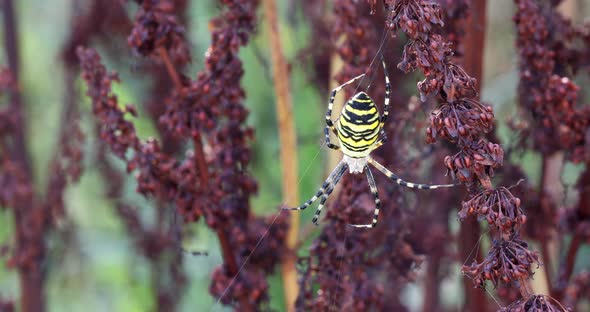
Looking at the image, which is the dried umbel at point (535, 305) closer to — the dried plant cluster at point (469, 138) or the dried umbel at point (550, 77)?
the dried plant cluster at point (469, 138)

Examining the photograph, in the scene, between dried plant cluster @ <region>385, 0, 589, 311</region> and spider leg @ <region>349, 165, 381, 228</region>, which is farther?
spider leg @ <region>349, 165, 381, 228</region>

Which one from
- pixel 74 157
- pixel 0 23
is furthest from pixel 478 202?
pixel 0 23

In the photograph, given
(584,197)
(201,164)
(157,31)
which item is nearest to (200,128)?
(201,164)

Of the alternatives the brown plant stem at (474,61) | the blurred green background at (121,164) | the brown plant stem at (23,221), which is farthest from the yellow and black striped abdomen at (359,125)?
the brown plant stem at (23,221)

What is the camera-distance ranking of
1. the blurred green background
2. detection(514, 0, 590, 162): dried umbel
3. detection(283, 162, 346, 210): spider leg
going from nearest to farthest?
detection(514, 0, 590, 162): dried umbel → detection(283, 162, 346, 210): spider leg → the blurred green background

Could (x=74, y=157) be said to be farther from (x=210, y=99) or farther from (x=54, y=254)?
(x=210, y=99)

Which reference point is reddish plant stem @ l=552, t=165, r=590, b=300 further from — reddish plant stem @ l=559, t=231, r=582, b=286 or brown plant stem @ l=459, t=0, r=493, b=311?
brown plant stem @ l=459, t=0, r=493, b=311

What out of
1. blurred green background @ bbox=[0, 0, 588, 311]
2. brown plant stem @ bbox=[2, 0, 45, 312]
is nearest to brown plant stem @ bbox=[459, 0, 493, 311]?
blurred green background @ bbox=[0, 0, 588, 311]
